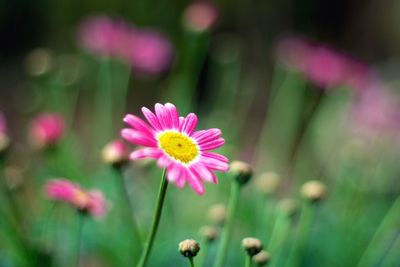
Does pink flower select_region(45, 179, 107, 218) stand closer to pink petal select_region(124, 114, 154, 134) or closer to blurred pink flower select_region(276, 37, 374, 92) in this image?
pink petal select_region(124, 114, 154, 134)

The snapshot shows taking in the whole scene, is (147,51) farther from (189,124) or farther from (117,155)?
(189,124)

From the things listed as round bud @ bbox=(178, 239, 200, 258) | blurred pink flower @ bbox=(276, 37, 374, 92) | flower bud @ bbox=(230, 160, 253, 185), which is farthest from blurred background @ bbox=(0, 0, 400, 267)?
round bud @ bbox=(178, 239, 200, 258)

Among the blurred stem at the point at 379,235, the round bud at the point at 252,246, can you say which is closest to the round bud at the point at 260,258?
the round bud at the point at 252,246

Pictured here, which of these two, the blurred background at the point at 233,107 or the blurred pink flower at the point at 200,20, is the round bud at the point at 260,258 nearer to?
the blurred background at the point at 233,107

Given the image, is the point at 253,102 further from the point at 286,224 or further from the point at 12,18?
the point at 286,224

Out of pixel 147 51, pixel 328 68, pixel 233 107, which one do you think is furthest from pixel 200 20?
pixel 233 107
